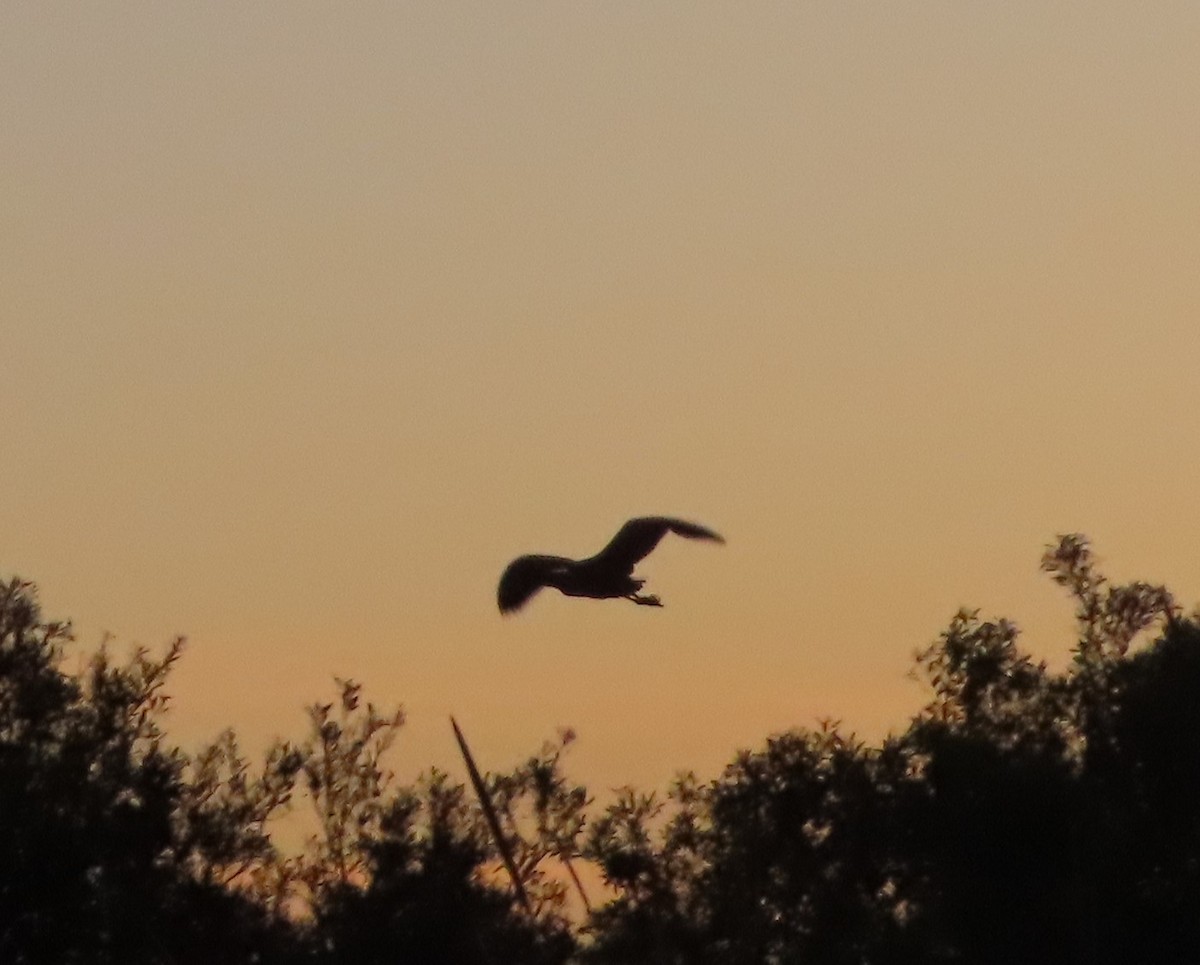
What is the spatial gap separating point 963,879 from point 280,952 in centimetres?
1136

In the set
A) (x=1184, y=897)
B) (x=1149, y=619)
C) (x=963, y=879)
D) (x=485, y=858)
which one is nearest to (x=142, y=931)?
(x=485, y=858)

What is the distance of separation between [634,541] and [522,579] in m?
1.31

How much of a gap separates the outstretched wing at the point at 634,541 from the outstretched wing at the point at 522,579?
1.67 feet

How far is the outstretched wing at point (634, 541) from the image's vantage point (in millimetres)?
32312

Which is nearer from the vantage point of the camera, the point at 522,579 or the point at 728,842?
the point at 522,579

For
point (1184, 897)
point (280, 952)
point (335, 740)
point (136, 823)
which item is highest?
point (335, 740)

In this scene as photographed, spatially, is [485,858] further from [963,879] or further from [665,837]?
[665,837]

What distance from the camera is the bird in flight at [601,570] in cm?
3206

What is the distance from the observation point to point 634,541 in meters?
32.5

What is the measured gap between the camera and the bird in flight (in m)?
32.1

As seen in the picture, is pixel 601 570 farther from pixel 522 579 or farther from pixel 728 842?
pixel 728 842

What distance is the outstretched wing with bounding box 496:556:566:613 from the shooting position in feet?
104

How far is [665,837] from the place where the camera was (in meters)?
63.3

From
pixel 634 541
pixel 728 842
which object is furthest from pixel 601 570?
pixel 728 842
